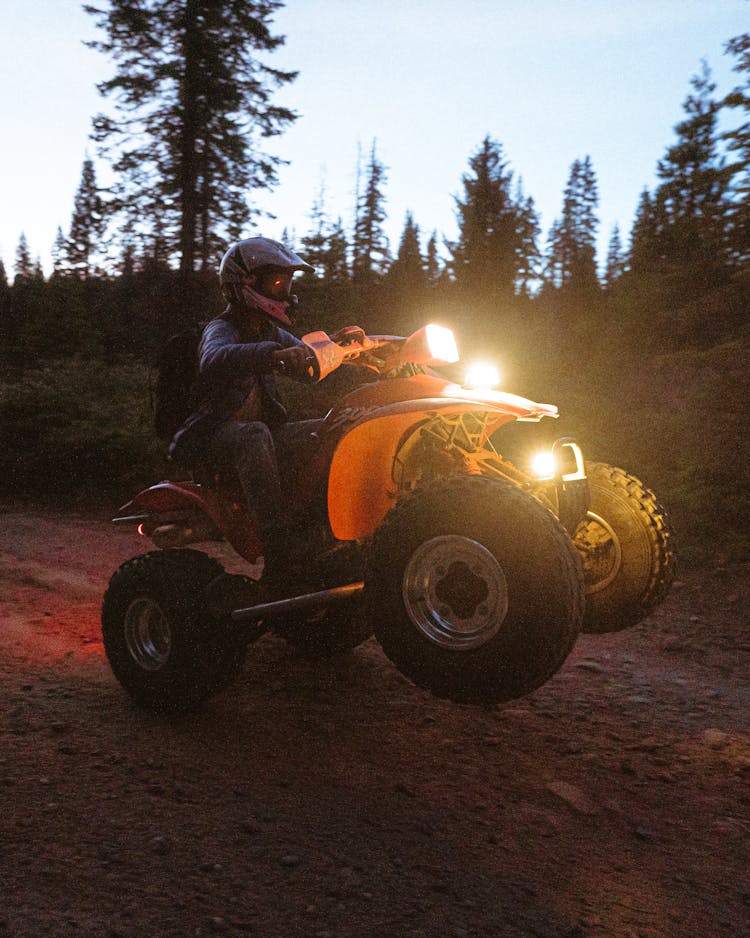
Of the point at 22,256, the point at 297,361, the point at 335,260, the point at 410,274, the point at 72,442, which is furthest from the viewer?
the point at 22,256

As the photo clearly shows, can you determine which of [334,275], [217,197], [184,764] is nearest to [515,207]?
[334,275]

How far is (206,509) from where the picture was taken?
4246 millimetres

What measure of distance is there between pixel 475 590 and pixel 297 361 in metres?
1.27

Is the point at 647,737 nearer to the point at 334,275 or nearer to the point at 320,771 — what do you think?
the point at 320,771

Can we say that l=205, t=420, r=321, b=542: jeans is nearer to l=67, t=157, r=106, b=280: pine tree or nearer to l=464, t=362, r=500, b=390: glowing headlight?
l=464, t=362, r=500, b=390: glowing headlight

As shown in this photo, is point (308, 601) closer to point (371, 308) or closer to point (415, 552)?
point (415, 552)

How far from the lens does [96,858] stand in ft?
8.55

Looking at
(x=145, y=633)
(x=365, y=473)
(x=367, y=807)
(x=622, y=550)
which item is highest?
(x=365, y=473)

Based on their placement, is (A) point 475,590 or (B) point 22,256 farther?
(B) point 22,256

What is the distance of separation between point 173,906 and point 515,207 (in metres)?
24.5

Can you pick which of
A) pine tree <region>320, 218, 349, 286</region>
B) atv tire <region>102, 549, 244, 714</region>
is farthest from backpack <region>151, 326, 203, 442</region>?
pine tree <region>320, 218, 349, 286</region>

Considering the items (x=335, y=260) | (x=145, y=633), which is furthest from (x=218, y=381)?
(x=335, y=260)

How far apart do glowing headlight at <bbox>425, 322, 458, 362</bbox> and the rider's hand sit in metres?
0.56

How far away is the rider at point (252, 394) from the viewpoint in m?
3.76
